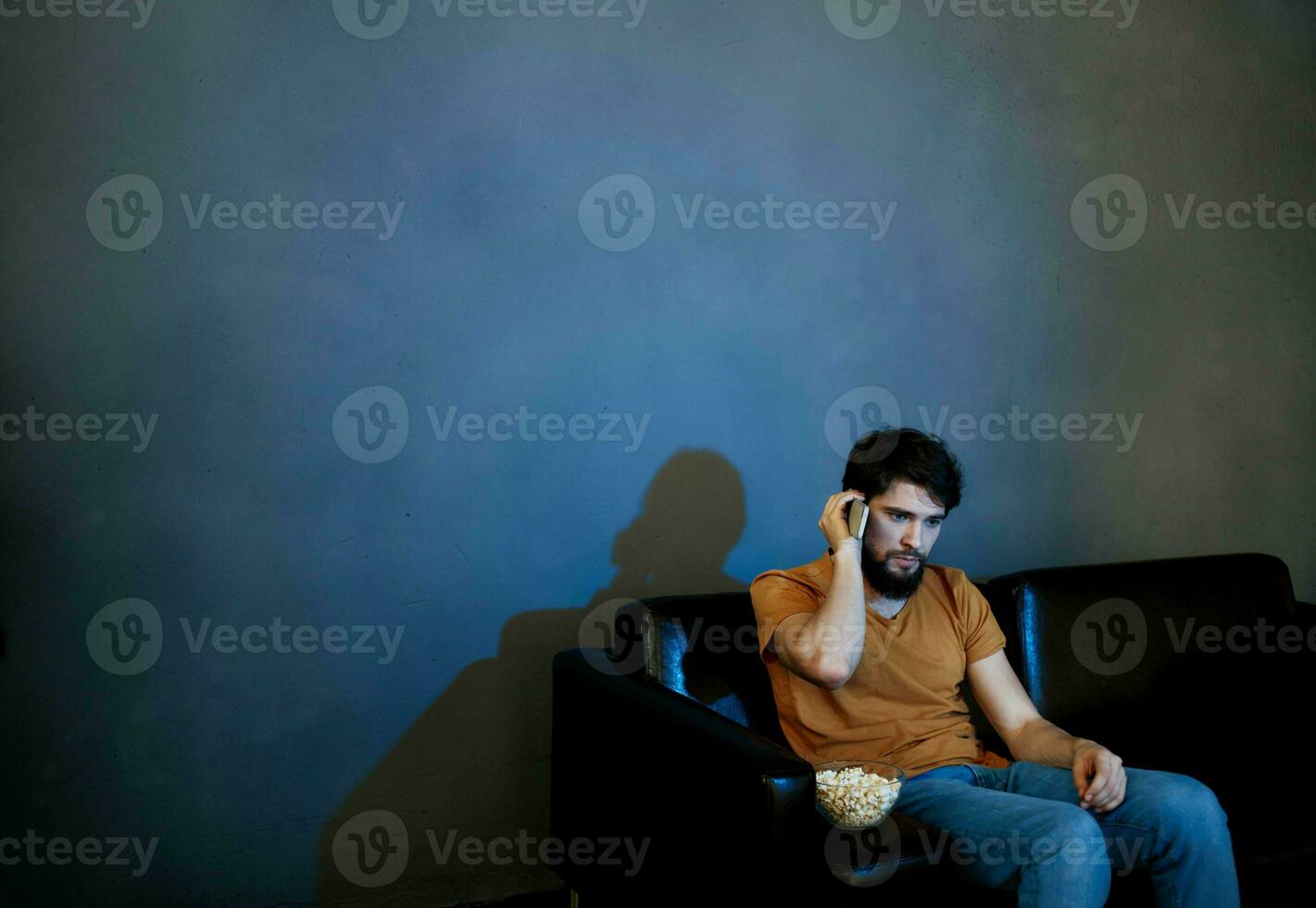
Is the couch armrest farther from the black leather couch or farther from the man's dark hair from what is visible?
the man's dark hair

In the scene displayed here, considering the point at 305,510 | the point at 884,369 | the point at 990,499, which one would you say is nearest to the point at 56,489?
the point at 305,510

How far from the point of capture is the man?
1.78 metres

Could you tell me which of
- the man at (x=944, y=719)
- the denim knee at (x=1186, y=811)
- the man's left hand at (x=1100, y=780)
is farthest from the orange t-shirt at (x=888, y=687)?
the denim knee at (x=1186, y=811)

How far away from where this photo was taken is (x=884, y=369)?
9.05 ft

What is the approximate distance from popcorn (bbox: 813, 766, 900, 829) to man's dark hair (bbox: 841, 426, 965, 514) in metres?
0.59

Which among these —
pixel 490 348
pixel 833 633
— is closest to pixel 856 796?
pixel 833 633

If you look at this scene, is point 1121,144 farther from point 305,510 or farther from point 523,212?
point 305,510

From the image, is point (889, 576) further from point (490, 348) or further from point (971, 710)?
point (490, 348)

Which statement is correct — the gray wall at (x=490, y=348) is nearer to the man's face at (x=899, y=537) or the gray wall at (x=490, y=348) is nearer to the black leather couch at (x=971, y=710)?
the black leather couch at (x=971, y=710)

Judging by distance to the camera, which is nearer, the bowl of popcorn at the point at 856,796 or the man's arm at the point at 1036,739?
the bowl of popcorn at the point at 856,796

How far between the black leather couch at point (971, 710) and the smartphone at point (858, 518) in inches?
12.5

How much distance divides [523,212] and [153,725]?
136 centimetres

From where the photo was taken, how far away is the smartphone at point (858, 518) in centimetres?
205

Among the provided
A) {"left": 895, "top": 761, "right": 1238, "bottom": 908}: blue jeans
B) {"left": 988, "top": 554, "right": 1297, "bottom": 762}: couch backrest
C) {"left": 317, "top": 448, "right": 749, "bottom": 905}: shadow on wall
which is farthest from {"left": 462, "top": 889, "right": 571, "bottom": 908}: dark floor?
{"left": 988, "top": 554, "right": 1297, "bottom": 762}: couch backrest
